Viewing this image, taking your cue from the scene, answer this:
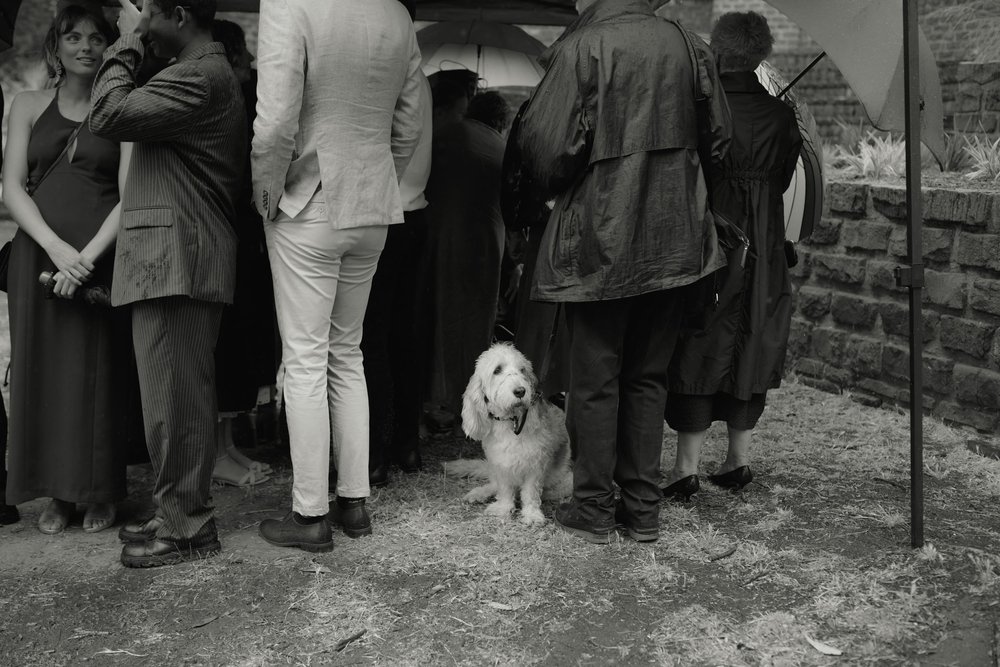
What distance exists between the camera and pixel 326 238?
152 inches

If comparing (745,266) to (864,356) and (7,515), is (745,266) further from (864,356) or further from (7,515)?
(7,515)

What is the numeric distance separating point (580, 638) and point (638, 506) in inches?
35.6

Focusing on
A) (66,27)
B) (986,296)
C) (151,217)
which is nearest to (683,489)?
(986,296)

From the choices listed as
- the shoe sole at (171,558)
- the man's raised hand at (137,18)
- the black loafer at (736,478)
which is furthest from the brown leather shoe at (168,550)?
the black loafer at (736,478)

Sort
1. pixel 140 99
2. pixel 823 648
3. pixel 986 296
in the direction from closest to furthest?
pixel 823 648 → pixel 140 99 → pixel 986 296

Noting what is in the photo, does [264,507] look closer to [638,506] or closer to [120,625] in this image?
[120,625]

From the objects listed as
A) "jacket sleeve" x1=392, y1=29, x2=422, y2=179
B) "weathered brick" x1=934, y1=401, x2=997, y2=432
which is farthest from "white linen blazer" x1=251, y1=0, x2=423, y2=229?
"weathered brick" x1=934, y1=401, x2=997, y2=432

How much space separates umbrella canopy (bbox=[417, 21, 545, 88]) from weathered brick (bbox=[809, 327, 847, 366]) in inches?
100.0

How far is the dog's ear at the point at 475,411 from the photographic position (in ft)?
14.4

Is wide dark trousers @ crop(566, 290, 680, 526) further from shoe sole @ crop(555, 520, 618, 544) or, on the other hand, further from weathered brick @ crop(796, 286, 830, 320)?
weathered brick @ crop(796, 286, 830, 320)

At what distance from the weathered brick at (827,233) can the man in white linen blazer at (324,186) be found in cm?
376

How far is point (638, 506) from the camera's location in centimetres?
430

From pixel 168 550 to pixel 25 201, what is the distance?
4.75 ft

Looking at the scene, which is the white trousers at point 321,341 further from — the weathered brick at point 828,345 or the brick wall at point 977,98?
the brick wall at point 977,98
